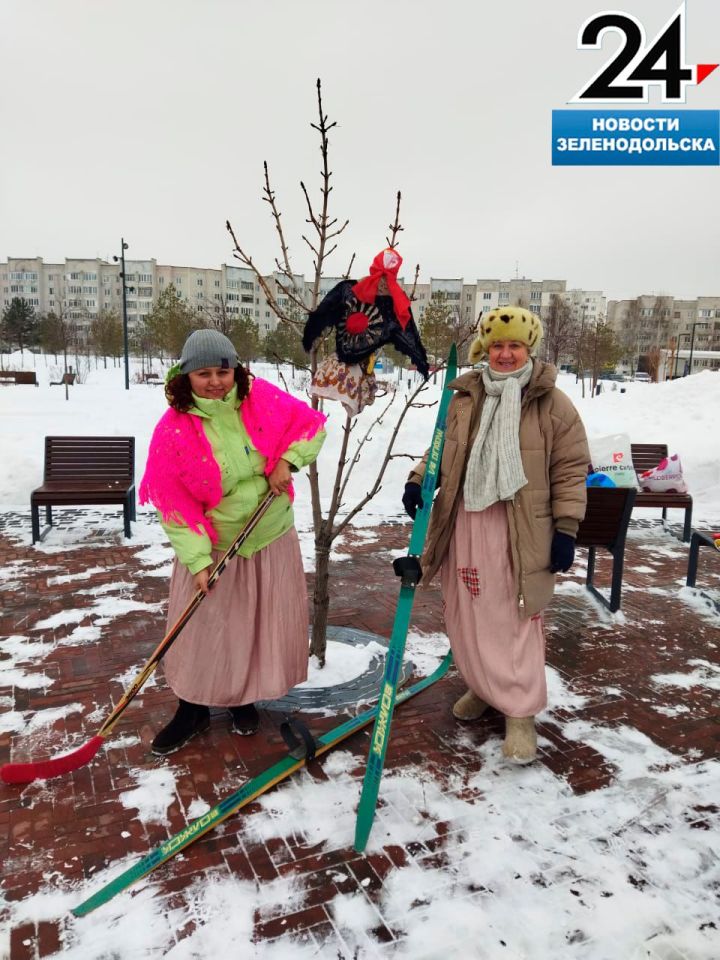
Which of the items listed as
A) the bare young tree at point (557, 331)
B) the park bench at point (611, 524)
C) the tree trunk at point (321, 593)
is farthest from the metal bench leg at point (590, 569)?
the bare young tree at point (557, 331)

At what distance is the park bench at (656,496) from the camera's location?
21.4ft

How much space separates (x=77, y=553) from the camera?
18.9 ft

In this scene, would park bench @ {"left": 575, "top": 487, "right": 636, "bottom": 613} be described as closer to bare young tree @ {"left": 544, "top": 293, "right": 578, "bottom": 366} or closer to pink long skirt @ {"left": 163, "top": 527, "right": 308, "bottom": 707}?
pink long skirt @ {"left": 163, "top": 527, "right": 308, "bottom": 707}

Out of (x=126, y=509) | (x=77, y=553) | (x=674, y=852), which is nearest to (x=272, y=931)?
(x=674, y=852)

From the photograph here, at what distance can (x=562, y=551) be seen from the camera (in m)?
2.74

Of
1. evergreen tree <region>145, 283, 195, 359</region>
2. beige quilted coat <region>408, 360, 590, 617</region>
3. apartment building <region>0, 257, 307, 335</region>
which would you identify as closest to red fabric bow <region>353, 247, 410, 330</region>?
beige quilted coat <region>408, 360, 590, 617</region>

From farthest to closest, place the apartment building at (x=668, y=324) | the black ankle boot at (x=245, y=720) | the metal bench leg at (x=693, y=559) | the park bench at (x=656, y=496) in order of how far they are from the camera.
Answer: the apartment building at (x=668, y=324), the park bench at (x=656, y=496), the metal bench leg at (x=693, y=559), the black ankle boot at (x=245, y=720)

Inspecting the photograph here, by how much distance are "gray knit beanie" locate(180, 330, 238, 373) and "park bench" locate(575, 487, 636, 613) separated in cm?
295

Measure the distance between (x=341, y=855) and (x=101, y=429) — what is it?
33.2 feet

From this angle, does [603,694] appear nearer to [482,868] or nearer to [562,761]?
[562,761]

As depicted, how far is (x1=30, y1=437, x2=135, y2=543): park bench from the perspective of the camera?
6.21 m

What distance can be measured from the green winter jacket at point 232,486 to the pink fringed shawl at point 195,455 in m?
0.03

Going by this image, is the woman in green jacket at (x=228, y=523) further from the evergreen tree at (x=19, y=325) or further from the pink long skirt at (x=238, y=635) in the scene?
the evergreen tree at (x=19, y=325)

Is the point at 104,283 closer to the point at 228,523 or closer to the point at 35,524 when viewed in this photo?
the point at 35,524
